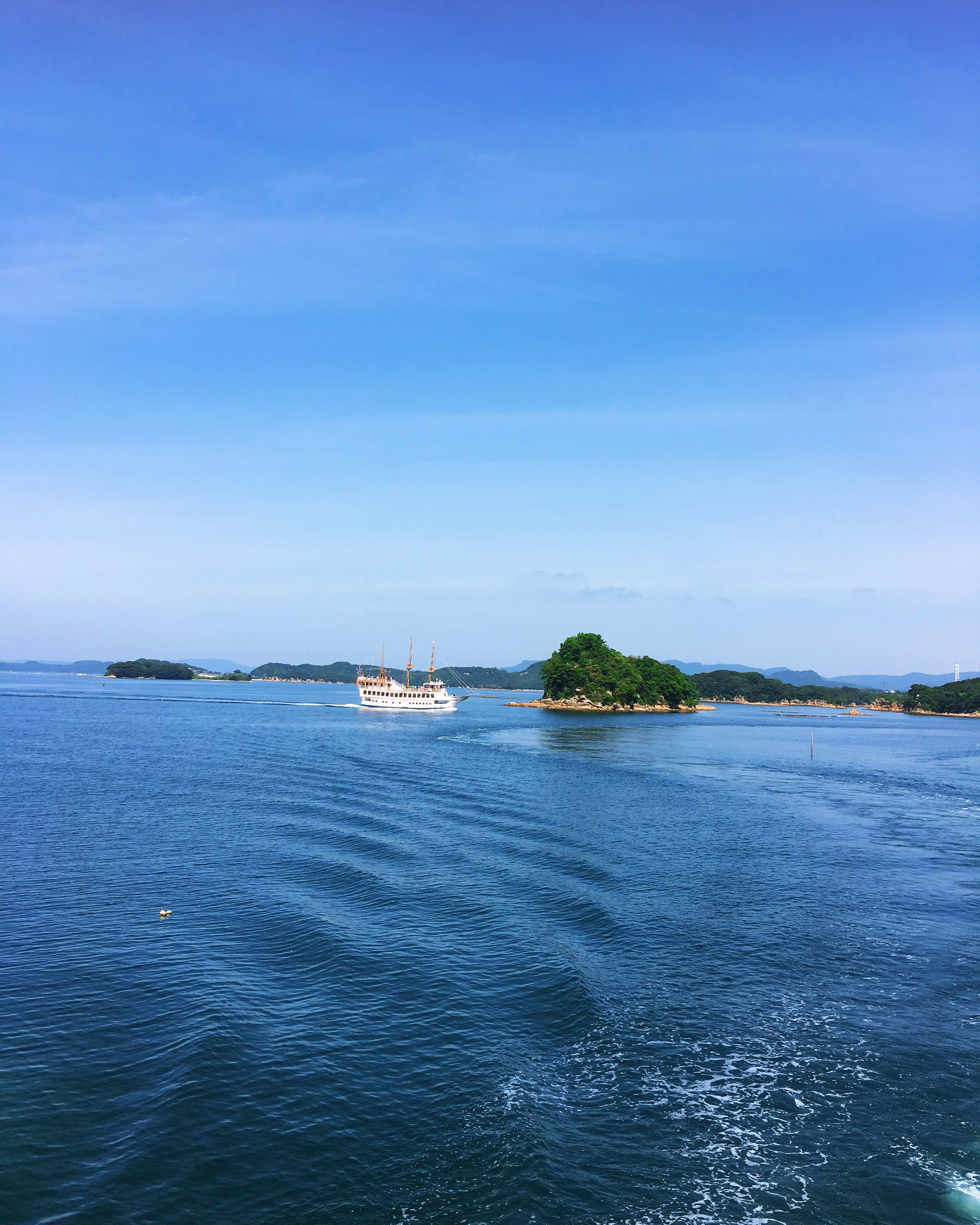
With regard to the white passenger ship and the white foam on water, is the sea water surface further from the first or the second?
the white passenger ship

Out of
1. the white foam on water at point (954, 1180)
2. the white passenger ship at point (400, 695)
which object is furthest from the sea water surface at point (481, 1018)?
the white passenger ship at point (400, 695)

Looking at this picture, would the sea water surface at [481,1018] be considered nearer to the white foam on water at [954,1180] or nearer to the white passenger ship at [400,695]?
the white foam on water at [954,1180]

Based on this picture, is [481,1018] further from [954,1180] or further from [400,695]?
[400,695]

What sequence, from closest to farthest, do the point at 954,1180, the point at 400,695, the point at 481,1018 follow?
the point at 954,1180 → the point at 481,1018 → the point at 400,695

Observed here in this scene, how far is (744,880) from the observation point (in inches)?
1369

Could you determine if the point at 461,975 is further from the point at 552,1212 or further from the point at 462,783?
the point at 462,783

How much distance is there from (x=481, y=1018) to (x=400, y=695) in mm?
153143

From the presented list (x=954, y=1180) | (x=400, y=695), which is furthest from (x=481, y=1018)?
(x=400, y=695)

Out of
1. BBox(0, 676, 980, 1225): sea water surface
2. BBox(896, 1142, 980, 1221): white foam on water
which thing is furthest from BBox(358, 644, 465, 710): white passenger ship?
BBox(896, 1142, 980, 1221): white foam on water

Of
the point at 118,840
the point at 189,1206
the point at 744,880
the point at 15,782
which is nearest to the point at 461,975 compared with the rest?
the point at 189,1206

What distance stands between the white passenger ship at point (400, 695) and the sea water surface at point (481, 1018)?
12272 centimetres

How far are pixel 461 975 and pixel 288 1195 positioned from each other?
33.4 feet

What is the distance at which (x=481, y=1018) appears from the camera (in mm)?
20391

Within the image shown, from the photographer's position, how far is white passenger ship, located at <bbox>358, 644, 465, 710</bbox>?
563 ft
